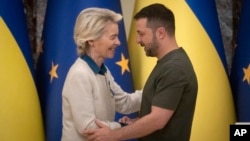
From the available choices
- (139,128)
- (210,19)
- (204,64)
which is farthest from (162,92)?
(210,19)

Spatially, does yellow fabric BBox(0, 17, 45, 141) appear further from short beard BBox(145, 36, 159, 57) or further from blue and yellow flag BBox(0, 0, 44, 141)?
short beard BBox(145, 36, 159, 57)

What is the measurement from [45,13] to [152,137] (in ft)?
1.79

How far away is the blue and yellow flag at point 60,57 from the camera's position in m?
1.19

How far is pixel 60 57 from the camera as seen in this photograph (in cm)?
121

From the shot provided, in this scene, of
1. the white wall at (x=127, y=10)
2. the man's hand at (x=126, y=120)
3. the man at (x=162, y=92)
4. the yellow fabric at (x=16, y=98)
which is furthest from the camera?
the white wall at (x=127, y=10)

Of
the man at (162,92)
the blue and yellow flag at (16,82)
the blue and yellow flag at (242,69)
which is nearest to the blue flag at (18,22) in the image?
the blue and yellow flag at (16,82)

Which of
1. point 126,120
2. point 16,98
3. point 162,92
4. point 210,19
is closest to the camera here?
point 162,92

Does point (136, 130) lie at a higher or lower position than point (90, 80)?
lower

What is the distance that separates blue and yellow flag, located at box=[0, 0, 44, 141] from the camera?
116 cm

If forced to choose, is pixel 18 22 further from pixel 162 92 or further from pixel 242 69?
pixel 242 69

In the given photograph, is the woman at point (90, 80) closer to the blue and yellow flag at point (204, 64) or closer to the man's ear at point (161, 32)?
the man's ear at point (161, 32)

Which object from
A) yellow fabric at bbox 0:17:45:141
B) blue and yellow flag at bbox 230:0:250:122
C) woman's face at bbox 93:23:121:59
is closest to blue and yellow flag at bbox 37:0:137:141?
yellow fabric at bbox 0:17:45:141

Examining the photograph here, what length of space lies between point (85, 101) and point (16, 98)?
320 mm

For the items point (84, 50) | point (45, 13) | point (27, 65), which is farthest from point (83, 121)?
point (45, 13)
